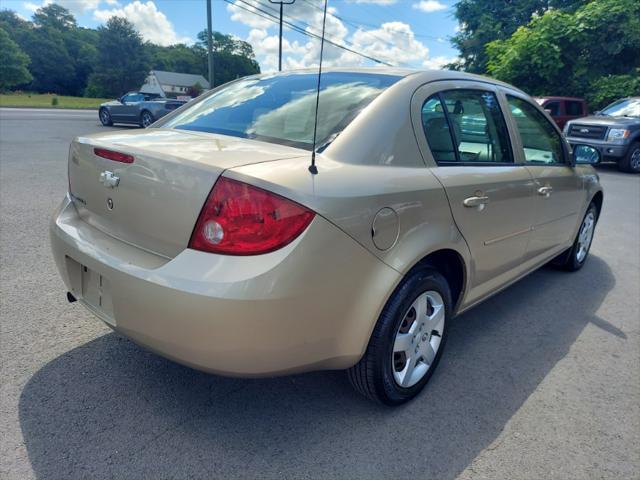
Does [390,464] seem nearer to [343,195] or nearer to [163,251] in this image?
[343,195]

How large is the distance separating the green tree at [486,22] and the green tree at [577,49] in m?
6.72

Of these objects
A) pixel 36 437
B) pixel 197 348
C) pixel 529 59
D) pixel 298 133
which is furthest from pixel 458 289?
pixel 529 59

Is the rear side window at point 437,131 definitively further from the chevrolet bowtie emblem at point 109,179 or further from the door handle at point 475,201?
the chevrolet bowtie emblem at point 109,179

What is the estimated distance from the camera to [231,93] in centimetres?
294

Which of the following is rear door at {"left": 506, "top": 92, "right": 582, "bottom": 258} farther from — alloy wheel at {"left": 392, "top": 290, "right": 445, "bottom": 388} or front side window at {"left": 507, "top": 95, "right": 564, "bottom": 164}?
alloy wheel at {"left": 392, "top": 290, "right": 445, "bottom": 388}

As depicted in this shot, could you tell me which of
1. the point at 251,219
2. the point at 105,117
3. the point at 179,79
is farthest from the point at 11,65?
the point at 251,219

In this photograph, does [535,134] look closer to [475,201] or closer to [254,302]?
[475,201]

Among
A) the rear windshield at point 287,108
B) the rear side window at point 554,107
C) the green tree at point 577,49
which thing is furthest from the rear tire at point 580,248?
the green tree at point 577,49

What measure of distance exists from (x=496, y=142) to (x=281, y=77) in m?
1.41

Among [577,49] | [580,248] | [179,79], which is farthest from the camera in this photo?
[179,79]

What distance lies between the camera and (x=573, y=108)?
51.7 ft

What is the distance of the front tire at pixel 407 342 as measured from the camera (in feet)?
6.98

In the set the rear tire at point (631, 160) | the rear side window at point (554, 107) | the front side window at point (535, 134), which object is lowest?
the rear tire at point (631, 160)

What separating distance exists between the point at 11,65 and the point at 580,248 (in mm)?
82710
